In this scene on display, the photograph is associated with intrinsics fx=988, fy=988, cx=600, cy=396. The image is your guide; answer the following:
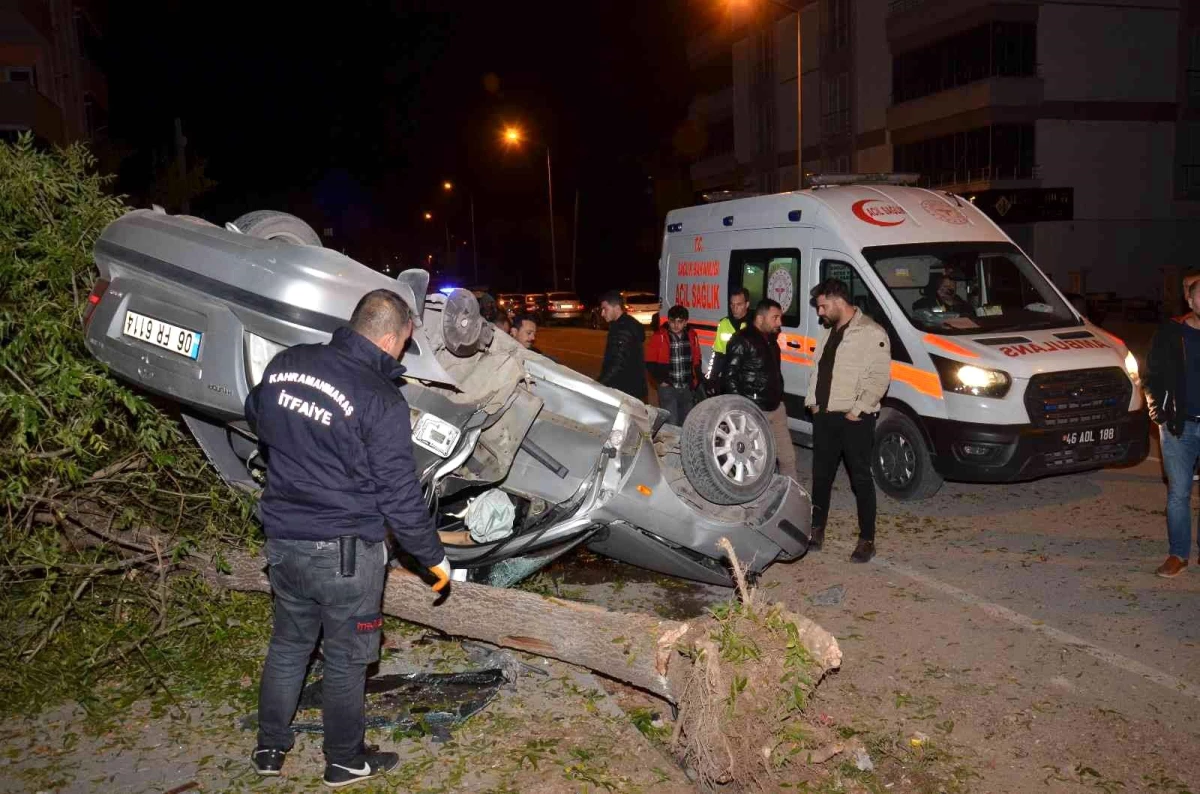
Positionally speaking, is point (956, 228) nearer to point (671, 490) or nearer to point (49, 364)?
point (671, 490)

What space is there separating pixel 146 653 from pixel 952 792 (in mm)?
3726

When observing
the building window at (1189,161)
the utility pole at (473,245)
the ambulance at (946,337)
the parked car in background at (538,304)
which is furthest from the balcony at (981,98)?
the utility pole at (473,245)

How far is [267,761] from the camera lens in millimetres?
3881

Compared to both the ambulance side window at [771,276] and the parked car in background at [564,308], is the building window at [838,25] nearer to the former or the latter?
the parked car in background at [564,308]

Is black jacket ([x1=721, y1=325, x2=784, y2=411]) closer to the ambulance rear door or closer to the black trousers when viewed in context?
the black trousers

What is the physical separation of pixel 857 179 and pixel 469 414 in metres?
6.64

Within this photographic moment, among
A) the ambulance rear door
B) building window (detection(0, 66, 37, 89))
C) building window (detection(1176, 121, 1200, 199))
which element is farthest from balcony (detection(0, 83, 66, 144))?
building window (detection(1176, 121, 1200, 199))

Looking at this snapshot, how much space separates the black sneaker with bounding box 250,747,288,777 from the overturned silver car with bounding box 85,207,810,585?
1.29 metres

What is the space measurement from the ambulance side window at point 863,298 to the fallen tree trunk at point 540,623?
413 cm

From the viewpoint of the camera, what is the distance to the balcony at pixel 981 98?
34.3 meters

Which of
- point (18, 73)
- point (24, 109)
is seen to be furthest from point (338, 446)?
point (18, 73)

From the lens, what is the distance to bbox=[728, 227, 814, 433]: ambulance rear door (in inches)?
353

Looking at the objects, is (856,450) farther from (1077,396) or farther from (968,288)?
Result: (968,288)

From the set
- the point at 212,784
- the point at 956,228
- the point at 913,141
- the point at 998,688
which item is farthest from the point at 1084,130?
the point at 212,784
